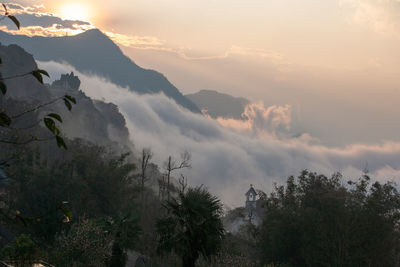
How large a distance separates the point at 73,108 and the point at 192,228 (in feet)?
453

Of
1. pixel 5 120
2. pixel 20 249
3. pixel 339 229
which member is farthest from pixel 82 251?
pixel 5 120

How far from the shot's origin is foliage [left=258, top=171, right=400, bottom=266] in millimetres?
36062

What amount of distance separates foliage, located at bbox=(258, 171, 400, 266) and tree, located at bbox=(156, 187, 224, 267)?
1516 cm

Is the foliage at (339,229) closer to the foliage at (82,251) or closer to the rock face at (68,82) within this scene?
the foliage at (82,251)

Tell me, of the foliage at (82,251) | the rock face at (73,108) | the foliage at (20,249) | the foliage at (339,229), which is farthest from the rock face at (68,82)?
the foliage at (20,249)

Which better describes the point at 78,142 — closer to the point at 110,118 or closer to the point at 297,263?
the point at 297,263

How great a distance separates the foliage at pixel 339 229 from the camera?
118 ft

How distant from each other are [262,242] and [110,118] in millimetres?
141603

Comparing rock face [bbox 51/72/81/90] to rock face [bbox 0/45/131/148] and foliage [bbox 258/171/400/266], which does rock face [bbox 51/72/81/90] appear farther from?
foliage [bbox 258/171/400/266]

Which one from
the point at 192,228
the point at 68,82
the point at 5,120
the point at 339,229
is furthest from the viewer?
the point at 68,82

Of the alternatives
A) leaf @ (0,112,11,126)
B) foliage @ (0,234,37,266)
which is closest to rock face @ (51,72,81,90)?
foliage @ (0,234,37,266)

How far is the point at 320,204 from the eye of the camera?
3997 cm

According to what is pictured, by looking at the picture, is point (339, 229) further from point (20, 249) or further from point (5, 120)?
point (5, 120)

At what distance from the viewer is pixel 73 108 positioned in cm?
15388
